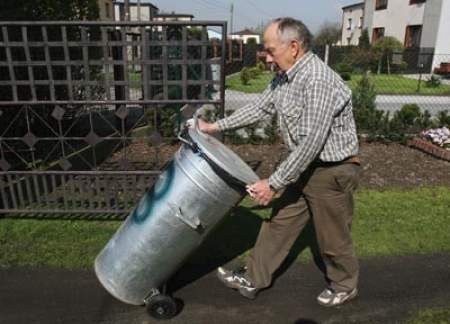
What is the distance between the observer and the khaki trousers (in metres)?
2.79

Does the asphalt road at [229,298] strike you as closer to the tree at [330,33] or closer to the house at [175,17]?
the house at [175,17]

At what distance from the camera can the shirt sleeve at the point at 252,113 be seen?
3.12 m

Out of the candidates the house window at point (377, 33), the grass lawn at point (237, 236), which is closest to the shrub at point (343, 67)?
the house window at point (377, 33)

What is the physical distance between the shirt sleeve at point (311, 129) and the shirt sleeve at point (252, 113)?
0.60 meters

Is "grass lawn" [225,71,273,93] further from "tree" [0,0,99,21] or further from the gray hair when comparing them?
the gray hair

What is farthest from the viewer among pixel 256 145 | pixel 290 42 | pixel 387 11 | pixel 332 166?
pixel 387 11

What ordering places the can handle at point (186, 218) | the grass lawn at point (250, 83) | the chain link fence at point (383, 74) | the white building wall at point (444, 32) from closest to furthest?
the can handle at point (186, 218)
the chain link fence at point (383, 74)
the grass lawn at point (250, 83)
the white building wall at point (444, 32)

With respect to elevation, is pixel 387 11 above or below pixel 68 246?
above

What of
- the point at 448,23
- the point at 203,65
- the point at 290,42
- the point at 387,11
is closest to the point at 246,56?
the point at 448,23

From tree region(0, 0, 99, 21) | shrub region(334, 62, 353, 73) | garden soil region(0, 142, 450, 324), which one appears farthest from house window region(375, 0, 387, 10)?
garden soil region(0, 142, 450, 324)

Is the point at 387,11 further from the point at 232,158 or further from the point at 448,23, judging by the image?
the point at 232,158

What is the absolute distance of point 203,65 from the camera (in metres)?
4.00

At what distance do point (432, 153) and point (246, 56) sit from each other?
59.9ft

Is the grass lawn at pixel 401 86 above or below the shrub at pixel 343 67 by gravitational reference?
below
